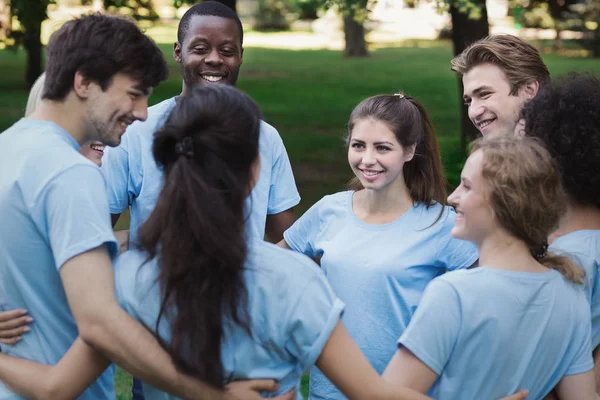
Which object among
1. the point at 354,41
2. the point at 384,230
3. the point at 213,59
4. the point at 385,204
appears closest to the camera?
the point at 384,230

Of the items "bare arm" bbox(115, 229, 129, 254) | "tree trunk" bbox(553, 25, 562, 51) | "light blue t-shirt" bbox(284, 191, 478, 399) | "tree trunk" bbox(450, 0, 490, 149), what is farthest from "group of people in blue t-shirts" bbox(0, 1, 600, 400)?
"tree trunk" bbox(553, 25, 562, 51)

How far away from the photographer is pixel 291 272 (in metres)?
2.38

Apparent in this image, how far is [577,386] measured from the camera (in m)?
2.77

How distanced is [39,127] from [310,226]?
1.44 metres

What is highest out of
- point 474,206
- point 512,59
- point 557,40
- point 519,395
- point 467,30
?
point 512,59

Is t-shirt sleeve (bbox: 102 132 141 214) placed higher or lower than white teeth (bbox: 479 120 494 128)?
lower

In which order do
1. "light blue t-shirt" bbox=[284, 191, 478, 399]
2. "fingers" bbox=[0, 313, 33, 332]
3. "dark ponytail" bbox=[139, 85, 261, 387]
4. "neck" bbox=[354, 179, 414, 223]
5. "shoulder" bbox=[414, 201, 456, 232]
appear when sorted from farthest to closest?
"neck" bbox=[354, 179, 414, 223], "shoulder" bbox=[414, 201, 456, 232], "light blue t-shirt" bbox=[284, 191, 478, 399], "fingers" bbox=[0, 313, 33, 332], "dark ponytail" bbox=[139, 85, 261, 387]

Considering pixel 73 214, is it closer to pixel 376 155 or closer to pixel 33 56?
pixel 376 155

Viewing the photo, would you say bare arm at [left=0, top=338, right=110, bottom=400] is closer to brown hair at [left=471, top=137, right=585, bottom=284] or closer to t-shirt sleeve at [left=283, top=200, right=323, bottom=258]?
brown hair at [left=471, top=137, right=585, bottom=284]

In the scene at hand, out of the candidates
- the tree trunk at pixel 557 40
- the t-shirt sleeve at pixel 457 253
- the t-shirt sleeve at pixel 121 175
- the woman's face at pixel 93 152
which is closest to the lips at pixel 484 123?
the t-shirt sleeve at pixel 457 253

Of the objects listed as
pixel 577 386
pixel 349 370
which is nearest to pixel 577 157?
pixel 577 386

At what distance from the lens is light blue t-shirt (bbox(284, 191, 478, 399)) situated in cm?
339

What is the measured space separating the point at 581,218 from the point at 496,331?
0.63 m

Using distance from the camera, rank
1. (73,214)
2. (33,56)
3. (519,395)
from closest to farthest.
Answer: (73,214) → (519,395) → (33,56)
